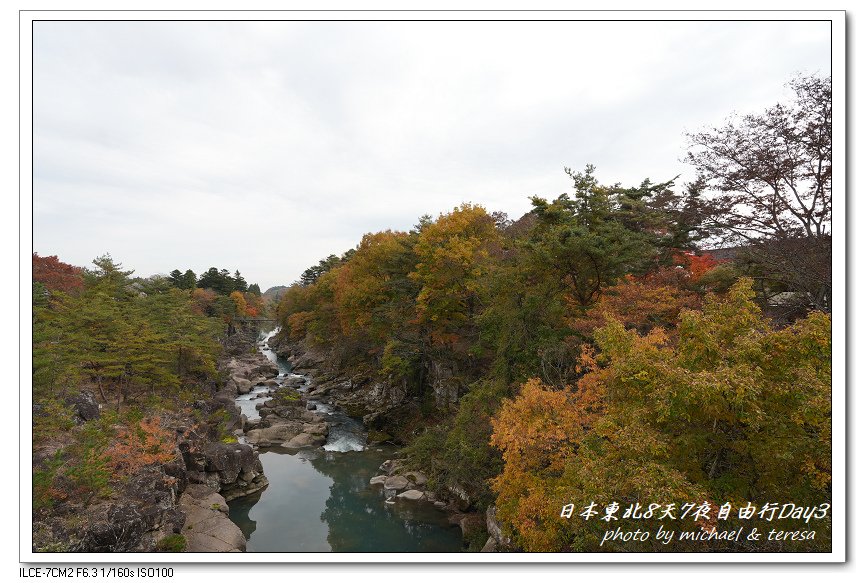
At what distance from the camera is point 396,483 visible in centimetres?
1667

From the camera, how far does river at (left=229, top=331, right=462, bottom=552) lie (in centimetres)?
1312

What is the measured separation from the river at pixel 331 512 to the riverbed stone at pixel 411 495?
239mm

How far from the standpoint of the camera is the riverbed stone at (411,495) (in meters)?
15.5

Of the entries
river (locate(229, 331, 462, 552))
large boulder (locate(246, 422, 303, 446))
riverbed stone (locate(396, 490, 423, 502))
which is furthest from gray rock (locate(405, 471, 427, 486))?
large boulder (locate(246, 422, 303, 446))

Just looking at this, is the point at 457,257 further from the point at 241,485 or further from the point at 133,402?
the point at 133,402

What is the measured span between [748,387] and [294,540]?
45.0 feet

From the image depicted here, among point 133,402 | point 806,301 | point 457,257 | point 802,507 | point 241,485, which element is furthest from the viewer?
point 457,257

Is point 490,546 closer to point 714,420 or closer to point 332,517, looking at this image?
point 332,517

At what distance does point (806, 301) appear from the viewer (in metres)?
8.12

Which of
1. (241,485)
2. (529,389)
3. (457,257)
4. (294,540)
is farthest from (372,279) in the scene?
(529,389)

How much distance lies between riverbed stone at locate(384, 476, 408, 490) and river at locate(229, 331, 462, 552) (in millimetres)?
447

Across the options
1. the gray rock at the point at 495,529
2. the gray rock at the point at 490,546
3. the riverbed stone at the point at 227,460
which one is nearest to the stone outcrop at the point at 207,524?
the riverbed stone at the point at 227,460

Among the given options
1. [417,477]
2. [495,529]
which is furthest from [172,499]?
[495,529]
